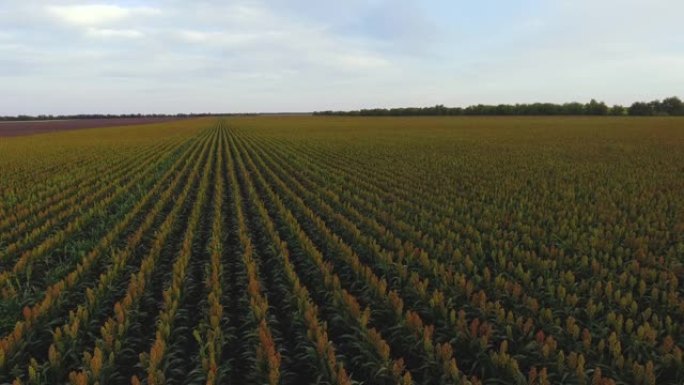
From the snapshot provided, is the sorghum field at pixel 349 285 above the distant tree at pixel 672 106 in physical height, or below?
below

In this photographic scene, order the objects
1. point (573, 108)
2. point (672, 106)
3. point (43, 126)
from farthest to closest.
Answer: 1. point (573, 108)
2. point (672, 106)
3. point (43, 126)

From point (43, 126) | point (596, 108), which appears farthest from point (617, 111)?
point (43, 126)

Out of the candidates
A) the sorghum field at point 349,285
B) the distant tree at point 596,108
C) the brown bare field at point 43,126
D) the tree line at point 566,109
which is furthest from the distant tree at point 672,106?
the brown bare field at point 43,126

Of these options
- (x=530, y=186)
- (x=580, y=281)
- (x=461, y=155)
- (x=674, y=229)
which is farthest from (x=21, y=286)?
(x=461, y=155)

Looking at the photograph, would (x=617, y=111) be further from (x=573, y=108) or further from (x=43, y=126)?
(x=43, y=126)

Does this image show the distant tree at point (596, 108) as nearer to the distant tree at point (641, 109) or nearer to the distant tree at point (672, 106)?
the distant tree at point (641, 109)

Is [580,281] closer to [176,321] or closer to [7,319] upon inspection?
[176,321]

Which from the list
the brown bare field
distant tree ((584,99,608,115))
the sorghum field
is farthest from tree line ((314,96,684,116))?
the sorghum field

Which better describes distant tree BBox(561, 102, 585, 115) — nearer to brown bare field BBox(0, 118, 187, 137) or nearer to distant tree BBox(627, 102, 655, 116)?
distant tree BBox(627, 102, 655, 116)
